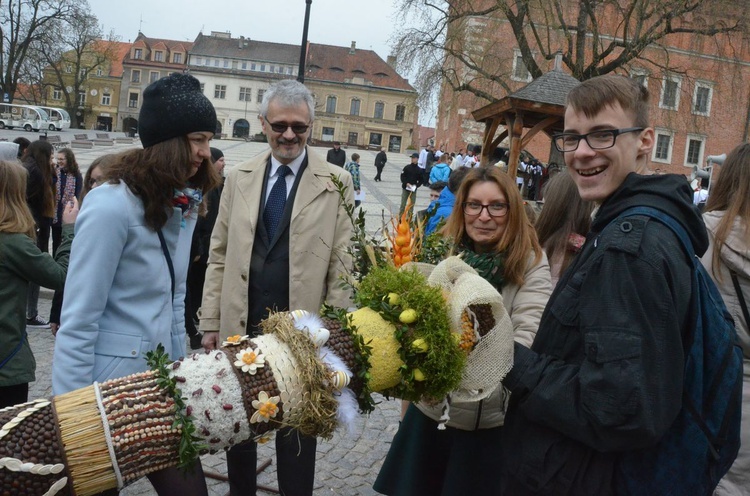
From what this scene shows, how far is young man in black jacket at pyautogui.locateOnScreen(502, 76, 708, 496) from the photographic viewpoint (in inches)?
63.9

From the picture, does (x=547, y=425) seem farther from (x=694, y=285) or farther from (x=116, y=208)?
(x=116, y=208)

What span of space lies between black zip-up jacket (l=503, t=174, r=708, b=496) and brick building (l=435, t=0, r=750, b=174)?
19.1 meters

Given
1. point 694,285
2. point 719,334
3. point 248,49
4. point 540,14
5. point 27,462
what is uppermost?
point 248,49

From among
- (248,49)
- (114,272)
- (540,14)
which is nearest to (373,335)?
(114,272)

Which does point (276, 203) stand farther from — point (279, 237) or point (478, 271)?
point (478, 271)

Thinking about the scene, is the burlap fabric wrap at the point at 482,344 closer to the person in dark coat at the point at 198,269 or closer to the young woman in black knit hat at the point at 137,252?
the young woman in black knit hat at the point at 137,252

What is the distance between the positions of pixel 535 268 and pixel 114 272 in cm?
184

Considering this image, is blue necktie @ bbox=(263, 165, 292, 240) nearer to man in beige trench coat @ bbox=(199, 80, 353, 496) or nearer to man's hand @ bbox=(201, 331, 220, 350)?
man in beige trench coat @ bbox=(199, 80, 353, 496)

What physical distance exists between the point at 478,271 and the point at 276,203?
128 centimetres

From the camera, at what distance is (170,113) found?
2.55 meters

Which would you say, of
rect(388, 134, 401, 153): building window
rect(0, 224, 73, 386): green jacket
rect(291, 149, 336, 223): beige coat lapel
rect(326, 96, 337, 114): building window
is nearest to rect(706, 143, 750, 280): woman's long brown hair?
rect(291, 149, 336, 223): beige coat lapel

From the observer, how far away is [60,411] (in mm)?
1686

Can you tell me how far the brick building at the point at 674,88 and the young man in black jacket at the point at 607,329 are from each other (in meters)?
18.9

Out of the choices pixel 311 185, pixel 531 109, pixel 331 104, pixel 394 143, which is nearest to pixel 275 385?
pixel 311 185
